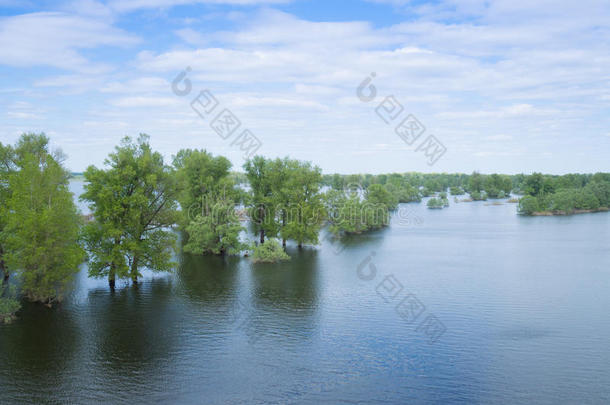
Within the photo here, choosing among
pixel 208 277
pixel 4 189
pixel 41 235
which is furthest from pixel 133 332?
pixel 4 189

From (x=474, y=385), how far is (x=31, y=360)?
25404 millimetres

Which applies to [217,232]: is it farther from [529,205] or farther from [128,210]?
[529,205]

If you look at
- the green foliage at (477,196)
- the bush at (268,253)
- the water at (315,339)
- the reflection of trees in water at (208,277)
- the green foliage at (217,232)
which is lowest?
the water at (315,339)

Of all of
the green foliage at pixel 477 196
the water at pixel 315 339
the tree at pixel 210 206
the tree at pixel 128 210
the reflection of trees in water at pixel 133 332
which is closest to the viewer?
the water at pixel 315 339

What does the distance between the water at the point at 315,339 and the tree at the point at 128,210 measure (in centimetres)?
286

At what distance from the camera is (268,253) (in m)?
56.0

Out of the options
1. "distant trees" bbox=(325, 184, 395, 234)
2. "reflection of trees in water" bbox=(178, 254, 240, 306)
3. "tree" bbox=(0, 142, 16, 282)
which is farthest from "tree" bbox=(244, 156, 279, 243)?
"tree" bbox=(0, 142, 16, 282)

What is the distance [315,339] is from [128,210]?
21.6m

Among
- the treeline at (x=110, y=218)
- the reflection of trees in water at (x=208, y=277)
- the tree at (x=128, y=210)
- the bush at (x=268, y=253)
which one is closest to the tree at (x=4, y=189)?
the treeline at (x=110, y=218)

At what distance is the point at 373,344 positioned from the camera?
30.4 m

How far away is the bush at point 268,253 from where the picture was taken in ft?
184

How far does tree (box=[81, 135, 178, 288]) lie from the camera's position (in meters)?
40.6

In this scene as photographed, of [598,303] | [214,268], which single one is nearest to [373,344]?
[598,303]

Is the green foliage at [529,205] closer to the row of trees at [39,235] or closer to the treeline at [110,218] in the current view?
the treeline at [110,218]
